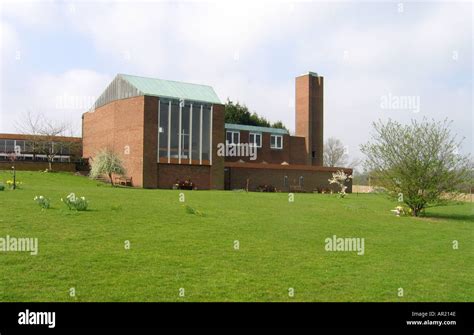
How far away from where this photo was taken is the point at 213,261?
1040cm

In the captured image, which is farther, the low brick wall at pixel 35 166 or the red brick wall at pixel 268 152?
the red brick wall at pixel 268 152

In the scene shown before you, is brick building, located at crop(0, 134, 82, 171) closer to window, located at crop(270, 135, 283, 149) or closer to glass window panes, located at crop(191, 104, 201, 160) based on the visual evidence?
glass window panes, located at crop(191, 104, 201, 160)

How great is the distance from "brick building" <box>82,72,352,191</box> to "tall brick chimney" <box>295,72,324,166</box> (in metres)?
11.8

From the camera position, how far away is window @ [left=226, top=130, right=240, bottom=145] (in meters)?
60.3

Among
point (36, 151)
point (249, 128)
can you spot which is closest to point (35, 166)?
point (36, 151)

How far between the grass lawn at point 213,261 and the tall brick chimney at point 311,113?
5150 centimetres

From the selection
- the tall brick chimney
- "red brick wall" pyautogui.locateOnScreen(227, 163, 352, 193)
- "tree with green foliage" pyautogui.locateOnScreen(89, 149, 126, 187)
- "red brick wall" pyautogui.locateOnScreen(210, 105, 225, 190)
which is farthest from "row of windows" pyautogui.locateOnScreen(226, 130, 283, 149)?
"tree with green foliage" pyautogui.locateOnScreen(89, 149, 126, 187)

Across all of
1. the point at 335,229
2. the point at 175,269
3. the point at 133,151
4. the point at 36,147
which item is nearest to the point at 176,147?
the point at 133,151

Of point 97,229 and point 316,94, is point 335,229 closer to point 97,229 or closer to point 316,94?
point 97,229

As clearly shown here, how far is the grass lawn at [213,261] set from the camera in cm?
848

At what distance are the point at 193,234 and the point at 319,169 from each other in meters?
44.6

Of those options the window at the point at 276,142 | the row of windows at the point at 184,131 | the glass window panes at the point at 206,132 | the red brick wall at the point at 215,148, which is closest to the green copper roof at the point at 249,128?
the window at the point at 276,142

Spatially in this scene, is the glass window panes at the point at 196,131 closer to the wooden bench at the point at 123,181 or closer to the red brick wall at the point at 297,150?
the wooden bench at the point at 123,181

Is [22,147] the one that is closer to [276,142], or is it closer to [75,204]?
[276,142]
